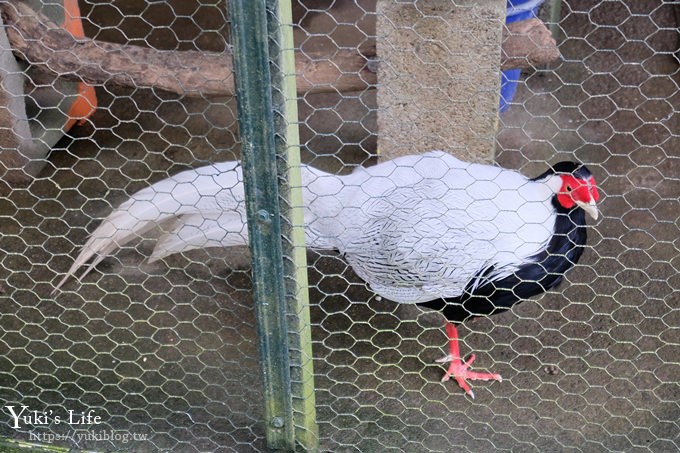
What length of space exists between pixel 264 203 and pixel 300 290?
0.77 ft

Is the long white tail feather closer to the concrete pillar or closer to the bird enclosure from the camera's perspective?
the bird enclosure

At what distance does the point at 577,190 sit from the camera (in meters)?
2.35

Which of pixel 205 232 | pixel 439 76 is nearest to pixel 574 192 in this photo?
pixel 439 76

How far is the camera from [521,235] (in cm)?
231

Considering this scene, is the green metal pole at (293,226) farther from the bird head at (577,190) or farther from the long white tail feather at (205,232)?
the bird head at (577,190)

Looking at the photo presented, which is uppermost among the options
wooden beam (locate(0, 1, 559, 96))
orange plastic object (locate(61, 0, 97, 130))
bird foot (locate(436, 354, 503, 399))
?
wooden beam (locate(0, 1, 559, 96))

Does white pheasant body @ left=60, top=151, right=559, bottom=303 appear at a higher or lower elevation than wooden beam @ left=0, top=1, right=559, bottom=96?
lower

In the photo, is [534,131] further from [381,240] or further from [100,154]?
[100,154]

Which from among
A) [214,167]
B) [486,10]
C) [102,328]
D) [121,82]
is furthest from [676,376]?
[121,82]

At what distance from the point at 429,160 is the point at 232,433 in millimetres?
933

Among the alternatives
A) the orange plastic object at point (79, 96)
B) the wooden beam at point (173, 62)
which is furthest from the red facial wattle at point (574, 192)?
the orange plastic object at point (79, 96)

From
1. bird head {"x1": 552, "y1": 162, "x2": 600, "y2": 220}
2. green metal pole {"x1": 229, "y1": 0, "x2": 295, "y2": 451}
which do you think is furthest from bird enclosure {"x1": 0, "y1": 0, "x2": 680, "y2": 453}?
bird head {"x1": 552, "y1": 162, "x2": 600, "y2": 220}

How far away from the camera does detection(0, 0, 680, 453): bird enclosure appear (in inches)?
80.0

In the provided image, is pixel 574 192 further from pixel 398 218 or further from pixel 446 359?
pixel 446 359
